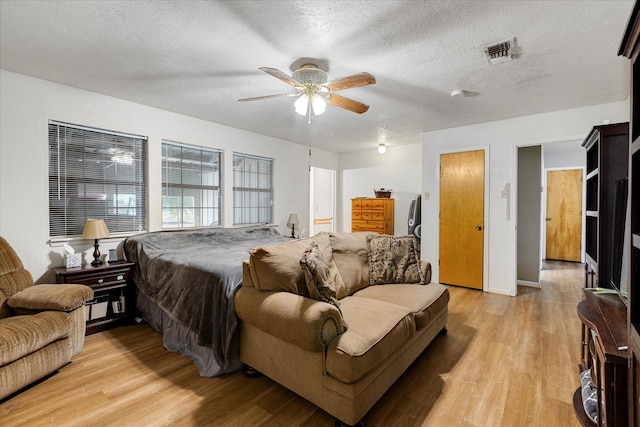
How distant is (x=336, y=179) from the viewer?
6867 mm

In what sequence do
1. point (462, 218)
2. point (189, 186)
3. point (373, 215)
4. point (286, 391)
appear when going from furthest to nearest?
point (373, 215) → point (462, 218) → point (189, 186) → point (286, 391)

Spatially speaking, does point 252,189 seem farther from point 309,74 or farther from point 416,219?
point 416,219

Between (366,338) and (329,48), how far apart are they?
6.73 feet

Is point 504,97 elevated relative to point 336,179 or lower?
elevated

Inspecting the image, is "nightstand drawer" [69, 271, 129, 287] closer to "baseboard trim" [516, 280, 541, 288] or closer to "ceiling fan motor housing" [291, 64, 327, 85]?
"ceiling fan motor housing" [291, 64, 327, 85]

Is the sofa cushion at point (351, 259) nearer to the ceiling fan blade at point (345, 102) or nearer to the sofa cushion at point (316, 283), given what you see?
the sofa cushion at point (316, 283)

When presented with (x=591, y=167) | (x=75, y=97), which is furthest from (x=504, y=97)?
(x=75, y=97)

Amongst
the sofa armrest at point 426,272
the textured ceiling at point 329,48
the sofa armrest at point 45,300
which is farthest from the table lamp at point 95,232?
the sofa armrest at point 426,272

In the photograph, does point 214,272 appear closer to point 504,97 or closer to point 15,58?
point 15,58

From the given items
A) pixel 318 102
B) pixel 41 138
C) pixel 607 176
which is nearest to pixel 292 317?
pixel 318 102

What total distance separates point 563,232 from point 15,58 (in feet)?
29.0

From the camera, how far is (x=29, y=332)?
1942 mm

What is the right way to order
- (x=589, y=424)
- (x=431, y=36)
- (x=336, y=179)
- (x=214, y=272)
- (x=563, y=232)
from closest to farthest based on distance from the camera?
(x=589, y=424) → (x=431, y=36) → (x=214, y=272) → (x=563, y=232) → (x=336, y=179)

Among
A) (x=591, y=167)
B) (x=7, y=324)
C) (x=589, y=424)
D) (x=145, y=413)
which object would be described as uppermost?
(x=591, y=167)
